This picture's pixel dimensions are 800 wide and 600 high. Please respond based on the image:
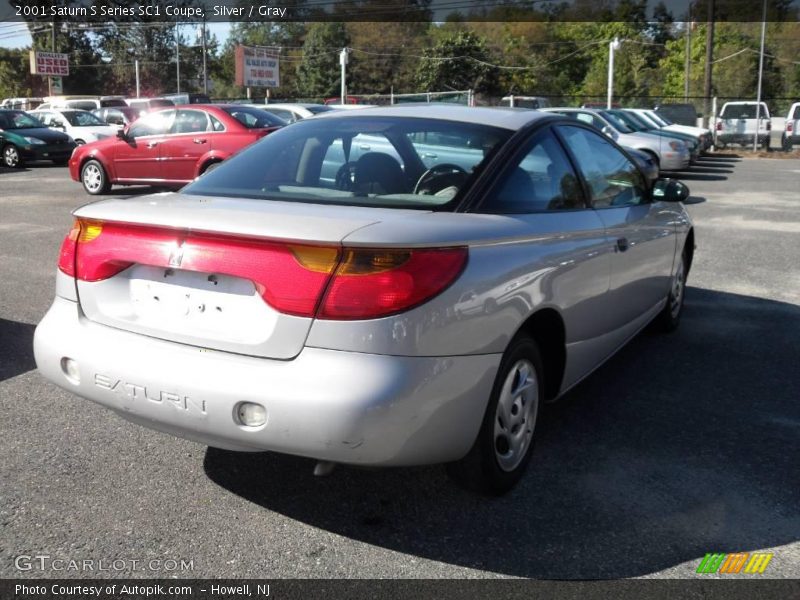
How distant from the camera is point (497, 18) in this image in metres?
93.1

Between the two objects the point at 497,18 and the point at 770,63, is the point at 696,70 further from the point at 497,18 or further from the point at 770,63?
the point at 497,18

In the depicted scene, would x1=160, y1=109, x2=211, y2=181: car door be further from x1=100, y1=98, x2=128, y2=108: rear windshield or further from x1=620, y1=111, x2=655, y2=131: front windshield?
x1=100, y1=98, x2=128, y2=108: rear windshield

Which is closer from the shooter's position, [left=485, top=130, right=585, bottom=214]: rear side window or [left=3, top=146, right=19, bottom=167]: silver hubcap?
[left=485, top=130, right=585, bottom=214]: rear side window

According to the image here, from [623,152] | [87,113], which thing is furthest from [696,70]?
[623,152]

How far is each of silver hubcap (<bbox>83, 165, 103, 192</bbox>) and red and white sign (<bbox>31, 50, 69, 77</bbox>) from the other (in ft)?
126

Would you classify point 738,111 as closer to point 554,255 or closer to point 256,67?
point 256,67

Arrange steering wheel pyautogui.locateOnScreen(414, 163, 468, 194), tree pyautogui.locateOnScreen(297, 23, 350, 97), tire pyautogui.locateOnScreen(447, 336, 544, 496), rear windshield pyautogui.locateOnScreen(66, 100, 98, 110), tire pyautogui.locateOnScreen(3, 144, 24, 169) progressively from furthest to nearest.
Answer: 1. tree pyautogui.locateOnScreen(297, 23, 350, 97)
2. rear windshield pyautogui.locateOnScreen(66, 100, 98, 110)
3. tire pyautogui.locateOnScreen(3, 144, 24, 169)
4. steering wheel pyautogui.locateOnScreen(414, 163, 468, 194)
5. tire pyautogui.locateOnScreen(447, 336, 544, 496)

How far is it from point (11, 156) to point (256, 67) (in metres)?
22.2

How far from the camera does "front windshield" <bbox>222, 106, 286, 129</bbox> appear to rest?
1448 centimetres

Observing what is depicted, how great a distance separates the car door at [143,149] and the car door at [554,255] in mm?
11966

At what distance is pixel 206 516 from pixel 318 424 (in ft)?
2.71

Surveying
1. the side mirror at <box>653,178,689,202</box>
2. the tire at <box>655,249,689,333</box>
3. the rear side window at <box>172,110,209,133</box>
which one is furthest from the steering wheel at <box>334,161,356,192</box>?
the rear side window at <box>172,110,209,133</box>

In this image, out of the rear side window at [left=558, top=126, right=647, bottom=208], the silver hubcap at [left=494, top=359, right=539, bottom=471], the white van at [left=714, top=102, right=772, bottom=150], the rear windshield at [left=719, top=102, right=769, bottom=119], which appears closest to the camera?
the silver hubcap at [left=494, top=359, right=539, bottom=471]

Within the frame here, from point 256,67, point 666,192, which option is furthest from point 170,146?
point 256,67
